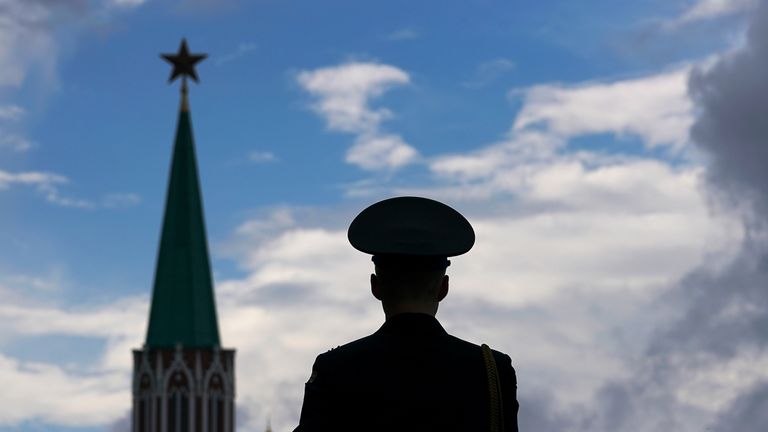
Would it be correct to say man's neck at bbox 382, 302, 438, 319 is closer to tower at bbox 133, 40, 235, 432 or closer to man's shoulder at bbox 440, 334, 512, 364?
man's shoulder at bbox 440, 334, 512, 364

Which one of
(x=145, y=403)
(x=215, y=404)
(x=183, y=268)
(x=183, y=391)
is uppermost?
(x=183, y=268)

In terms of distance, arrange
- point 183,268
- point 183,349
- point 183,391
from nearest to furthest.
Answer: point 183,391 → point 183,349 → point 183,268

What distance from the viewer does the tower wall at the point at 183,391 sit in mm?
106125

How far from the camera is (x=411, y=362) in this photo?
6309mm

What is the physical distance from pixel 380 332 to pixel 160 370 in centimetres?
10234

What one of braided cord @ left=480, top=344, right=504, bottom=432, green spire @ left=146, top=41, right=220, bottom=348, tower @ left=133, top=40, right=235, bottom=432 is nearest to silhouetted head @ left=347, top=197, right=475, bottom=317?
braided cord @ left=480, top=344, right=504, bottom=432

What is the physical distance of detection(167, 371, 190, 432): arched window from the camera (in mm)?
106000

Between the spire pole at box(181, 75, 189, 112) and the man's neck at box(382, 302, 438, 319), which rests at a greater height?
the spire pole at box(181, 75, 189, 112)

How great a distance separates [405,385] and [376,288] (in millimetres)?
426

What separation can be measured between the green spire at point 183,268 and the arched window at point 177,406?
9.53 ft

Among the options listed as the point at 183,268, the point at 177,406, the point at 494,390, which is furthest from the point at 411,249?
the point at 183,268

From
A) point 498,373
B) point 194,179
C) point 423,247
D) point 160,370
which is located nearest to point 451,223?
point 423,247

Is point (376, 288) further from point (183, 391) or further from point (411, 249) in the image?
point (183, 391)

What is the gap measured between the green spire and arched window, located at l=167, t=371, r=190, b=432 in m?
2.91
